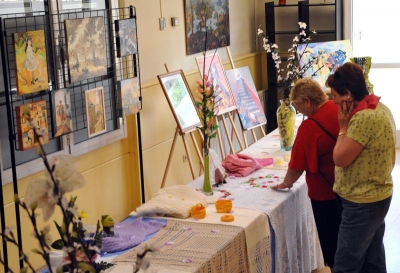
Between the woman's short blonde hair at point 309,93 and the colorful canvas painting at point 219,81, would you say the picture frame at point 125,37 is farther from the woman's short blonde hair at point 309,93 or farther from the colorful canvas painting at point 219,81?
the woman's short blonde hair at point 309,93

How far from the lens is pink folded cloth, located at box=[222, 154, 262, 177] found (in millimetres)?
4301

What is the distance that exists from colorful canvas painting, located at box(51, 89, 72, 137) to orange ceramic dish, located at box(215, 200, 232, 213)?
4.04 ft

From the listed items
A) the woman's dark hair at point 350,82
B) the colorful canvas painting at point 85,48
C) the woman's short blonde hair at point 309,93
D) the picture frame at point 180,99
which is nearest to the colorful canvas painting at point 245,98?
the picture frame at point 180,99

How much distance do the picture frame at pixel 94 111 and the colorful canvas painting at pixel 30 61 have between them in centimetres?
59

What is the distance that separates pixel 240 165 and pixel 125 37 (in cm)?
135

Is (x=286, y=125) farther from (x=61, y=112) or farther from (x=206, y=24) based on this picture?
(x=206, y=24)

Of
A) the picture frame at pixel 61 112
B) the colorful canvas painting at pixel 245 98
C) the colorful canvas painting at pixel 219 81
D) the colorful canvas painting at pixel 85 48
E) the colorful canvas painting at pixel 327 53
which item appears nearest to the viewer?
the picture frame at pixel 61 112

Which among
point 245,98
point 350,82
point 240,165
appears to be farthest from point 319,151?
point 245,98

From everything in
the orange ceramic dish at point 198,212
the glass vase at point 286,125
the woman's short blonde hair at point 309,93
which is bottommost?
the orange ceramic dish at point 198,212

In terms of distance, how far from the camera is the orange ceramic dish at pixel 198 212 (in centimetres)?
348

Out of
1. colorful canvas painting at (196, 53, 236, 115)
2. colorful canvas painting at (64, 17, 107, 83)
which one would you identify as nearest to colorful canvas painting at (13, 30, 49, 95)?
colorful canvas painting at (64, 17, 107, 83)

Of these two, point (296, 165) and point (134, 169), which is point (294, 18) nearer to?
point (134, 169)

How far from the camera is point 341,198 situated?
10.9ft

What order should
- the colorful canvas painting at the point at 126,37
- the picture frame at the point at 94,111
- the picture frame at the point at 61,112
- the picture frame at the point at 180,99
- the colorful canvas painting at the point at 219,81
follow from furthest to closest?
the colorful canvas painting at the point at 219,81, the picture frame at the point at 180,99, the colorful canvas painting at the point at 126,37, the picture frame at the point at 94,111, the picture frame at the point at 61,112
